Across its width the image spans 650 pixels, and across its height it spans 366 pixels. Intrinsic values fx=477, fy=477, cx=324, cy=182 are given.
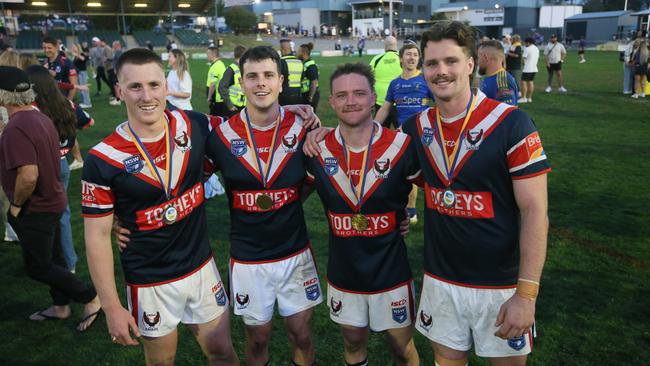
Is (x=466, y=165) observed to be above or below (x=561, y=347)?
above

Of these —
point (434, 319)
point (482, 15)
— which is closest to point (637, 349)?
point (434, 319)

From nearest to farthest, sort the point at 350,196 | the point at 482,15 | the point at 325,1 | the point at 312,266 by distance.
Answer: the point at 350,196 → the point at 312,266 → the point at 482,15 → the point at 325,1

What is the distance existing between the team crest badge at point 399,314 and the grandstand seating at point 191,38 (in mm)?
56765

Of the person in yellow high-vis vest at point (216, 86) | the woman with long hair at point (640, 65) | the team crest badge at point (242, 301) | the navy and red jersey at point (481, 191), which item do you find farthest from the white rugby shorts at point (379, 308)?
the woman with long hair at point (640, 65)

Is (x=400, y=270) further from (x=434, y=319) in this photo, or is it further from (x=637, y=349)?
(x=637, y=349)

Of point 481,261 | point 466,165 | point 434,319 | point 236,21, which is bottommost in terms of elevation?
point 434,319

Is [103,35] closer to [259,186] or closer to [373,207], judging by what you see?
[259,186]

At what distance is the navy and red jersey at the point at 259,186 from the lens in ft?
10.9

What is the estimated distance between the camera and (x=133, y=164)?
296cm

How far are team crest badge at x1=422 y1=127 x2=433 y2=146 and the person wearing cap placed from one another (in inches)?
126

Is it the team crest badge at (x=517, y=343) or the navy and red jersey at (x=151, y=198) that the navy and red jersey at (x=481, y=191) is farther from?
the navy and red jersey at (x=151, y=198)

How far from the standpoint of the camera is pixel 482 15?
258 ft

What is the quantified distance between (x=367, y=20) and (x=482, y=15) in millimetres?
20268

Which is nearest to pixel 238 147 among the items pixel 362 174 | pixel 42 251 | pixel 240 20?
pixel 362 174
